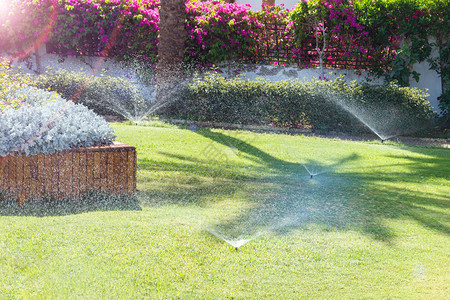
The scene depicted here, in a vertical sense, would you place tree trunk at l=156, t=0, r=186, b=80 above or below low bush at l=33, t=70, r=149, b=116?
above

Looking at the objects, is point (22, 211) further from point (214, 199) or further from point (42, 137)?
point (214, 199)

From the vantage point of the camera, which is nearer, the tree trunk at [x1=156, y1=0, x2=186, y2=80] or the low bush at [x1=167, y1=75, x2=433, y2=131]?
the low bush at [x1=167, y1=75, x2=433, y2=131]

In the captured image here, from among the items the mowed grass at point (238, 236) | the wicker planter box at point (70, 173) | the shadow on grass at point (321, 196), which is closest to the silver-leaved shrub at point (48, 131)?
the wicker planter box at point (70, 173)

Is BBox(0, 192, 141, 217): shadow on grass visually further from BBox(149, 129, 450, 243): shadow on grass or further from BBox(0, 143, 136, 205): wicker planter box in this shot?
BBox(149, 129, 450, 243): shadow on grass

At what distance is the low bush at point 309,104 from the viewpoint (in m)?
Result: 12.0

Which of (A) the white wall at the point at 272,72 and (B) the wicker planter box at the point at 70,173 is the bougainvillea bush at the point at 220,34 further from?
(B) the wicker planter box at the point at 70,173

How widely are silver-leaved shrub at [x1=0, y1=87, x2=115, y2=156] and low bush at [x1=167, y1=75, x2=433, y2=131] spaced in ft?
19.8

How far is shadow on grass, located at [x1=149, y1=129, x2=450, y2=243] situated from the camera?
16.9ft

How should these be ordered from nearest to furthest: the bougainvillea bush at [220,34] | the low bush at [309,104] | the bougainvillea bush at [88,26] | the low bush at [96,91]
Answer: the low bush at [309,104]
the low bush at [96,91]
the bougainvillea bush at [220,34]
the bougainvillea bush at [88,26]

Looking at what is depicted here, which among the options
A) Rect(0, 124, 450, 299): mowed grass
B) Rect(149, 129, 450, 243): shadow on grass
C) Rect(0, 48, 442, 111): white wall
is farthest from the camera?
Rect(0, 48, 442, 111): white wall

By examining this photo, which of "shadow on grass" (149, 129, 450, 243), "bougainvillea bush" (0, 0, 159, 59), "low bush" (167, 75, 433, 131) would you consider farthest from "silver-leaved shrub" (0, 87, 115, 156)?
"bougainvillea bush" (0, 0, 159, 59)

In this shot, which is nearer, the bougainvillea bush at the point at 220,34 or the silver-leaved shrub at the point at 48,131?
the silver-leaved shrub at the point at 48,131

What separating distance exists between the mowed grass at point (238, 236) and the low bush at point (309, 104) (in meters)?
4.03

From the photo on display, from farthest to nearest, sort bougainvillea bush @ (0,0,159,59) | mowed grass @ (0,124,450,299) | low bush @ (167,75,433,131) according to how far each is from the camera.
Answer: bougainvillea bush @ (0,0,159,59) < low bush @ (167,75,433,131) < mowed grass @ (0,124,450,299)
